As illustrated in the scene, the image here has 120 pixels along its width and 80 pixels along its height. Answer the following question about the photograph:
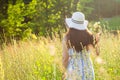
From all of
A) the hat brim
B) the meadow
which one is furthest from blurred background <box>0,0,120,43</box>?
the hat brim

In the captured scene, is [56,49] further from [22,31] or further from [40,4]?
[40,4]

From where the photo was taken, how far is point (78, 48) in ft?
19.4

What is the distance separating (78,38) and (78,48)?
0.48ft

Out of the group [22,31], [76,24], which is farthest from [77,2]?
[76,24]

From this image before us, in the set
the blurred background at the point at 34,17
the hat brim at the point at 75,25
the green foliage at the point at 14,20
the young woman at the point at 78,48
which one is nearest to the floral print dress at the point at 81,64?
the young woman at the point at 78,48

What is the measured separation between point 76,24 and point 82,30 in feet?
0.49

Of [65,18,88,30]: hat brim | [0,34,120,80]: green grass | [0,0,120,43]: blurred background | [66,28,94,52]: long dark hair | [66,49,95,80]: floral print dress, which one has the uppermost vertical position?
[65,18,88,30]: hat brim

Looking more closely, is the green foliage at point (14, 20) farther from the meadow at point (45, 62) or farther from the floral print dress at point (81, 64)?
the floral print dress at point (81, 64)

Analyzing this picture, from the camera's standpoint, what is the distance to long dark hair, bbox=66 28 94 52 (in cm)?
588

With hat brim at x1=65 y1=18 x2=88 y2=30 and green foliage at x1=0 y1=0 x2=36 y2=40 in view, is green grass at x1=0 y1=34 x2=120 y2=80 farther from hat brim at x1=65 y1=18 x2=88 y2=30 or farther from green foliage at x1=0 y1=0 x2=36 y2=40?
green foliage at x1=0 y1=0 x2=36 y2=40

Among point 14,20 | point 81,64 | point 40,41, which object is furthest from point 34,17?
point 81,64

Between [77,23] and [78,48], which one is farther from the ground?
[77,23]

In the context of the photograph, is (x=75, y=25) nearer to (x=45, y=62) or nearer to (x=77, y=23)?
(x=77, y=23)

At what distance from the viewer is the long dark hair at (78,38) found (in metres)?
5.88
